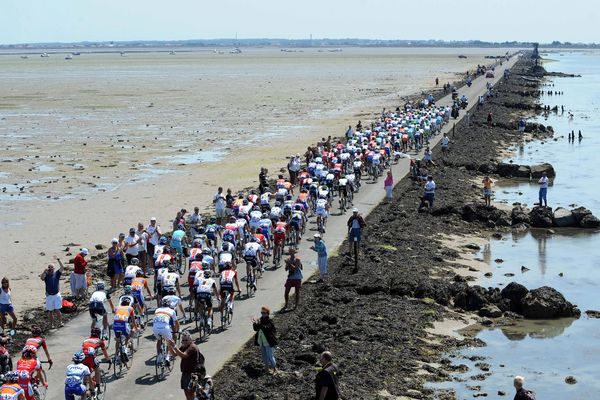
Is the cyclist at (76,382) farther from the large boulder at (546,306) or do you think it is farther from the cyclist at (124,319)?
the large boulder at (546,306)

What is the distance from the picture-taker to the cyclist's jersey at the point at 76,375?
582 inches

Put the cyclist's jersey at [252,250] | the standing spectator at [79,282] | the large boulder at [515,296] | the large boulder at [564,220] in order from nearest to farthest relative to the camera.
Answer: the cyclist's jersey at [252,250] → the standing spectator at [79,282] → the large boulder at [515,296] → the large boulder at [564,220]

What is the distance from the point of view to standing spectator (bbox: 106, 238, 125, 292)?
23844mm

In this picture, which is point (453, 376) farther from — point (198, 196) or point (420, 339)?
point (198, 196)

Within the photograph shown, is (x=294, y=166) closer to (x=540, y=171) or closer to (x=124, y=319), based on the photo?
(x=540, y=171)

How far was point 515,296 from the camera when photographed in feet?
80.5

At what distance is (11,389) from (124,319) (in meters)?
3.51

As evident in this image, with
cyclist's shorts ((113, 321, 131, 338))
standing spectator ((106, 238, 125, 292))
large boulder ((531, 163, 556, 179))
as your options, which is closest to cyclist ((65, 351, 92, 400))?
cyclist's shorts ((113, 321, 131, 338))

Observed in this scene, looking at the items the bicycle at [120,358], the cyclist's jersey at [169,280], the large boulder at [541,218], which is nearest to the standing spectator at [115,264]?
the cyclist's jersey at [169,280]

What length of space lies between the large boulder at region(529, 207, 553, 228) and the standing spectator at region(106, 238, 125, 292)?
59.6 ft

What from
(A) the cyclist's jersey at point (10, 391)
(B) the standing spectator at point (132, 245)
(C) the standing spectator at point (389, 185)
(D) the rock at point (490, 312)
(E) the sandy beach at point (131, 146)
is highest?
(A) the cyclist's jersey at point (10, 391)

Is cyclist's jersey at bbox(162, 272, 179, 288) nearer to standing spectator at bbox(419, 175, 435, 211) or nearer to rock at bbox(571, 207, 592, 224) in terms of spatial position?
standing spectator at bbox(419, 175, 435, 211)

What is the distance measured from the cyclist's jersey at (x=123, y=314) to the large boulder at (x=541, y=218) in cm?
2184

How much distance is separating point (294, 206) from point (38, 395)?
13770 millimetres
